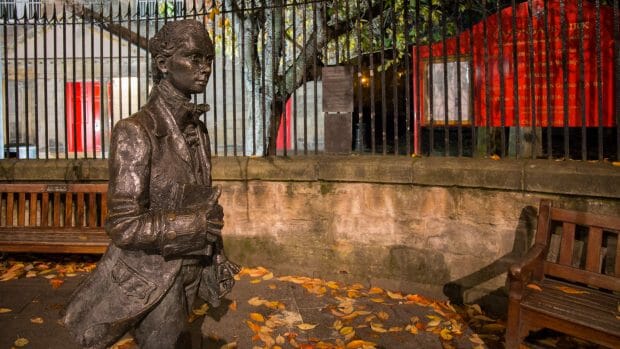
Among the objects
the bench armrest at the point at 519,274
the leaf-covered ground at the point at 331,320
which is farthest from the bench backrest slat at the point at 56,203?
the bench armrest at the point at 519,274

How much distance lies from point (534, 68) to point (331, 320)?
3.16m

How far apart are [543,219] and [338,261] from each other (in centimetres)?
220

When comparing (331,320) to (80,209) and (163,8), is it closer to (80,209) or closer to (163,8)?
(80,209)

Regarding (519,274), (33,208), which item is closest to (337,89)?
(519,274)

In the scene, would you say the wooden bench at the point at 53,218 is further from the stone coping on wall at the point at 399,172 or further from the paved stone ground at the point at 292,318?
the paved stone ground at the point at 292,318

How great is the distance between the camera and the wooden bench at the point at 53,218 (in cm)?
550

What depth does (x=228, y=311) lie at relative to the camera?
4.55 metres

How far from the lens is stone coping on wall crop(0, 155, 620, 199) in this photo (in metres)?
3.95

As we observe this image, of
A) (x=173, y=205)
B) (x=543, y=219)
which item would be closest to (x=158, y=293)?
(x=173, y=205)

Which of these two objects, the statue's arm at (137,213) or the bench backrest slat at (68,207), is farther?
Result: the bench backrest slat at (68,207)

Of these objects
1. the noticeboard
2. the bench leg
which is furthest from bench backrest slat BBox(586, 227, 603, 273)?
the noticeboard

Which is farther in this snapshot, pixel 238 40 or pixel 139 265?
pixel 238 40

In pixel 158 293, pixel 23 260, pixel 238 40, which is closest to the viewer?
pixel 158 293

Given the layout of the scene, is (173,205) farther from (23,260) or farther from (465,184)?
(23,260)
